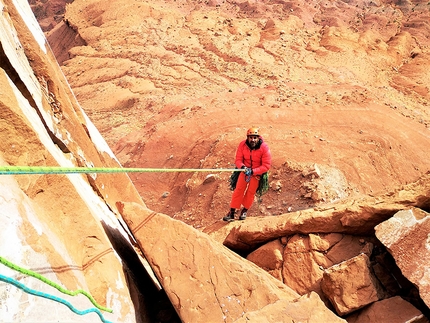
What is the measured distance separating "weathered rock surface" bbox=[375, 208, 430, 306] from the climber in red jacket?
7.04ft

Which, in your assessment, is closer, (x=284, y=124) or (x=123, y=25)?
(x=284, y=124)

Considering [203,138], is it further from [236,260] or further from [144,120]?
[236,260]

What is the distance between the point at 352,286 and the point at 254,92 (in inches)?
348

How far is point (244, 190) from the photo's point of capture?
5812mm

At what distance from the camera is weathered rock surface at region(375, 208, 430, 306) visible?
122 inches

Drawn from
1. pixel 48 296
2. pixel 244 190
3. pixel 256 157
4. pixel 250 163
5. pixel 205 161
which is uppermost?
pixel 48 296

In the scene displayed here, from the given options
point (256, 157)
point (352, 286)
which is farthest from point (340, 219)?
point (256, 157)

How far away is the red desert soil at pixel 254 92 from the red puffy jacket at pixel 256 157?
1358 millimetres

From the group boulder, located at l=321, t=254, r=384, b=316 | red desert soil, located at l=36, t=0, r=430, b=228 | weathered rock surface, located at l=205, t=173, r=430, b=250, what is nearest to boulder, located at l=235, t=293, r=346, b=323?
boulder, located at l=321, t=254, r=384, b=316

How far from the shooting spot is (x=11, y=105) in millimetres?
3127

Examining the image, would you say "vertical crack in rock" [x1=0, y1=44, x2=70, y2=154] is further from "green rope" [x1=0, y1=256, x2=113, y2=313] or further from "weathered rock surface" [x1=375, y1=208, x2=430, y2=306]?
"weathered rock surface" [x1=375, y1=208, x2=430, y2=306]

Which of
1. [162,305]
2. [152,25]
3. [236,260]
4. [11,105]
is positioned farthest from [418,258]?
[152,25]

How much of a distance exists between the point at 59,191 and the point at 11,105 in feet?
2.79

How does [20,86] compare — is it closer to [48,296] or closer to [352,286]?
[48,296]
